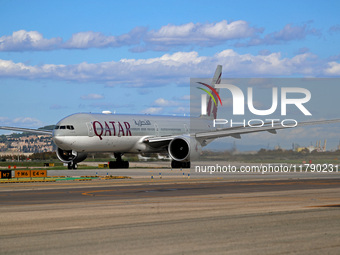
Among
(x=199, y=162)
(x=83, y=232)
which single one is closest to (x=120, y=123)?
(x=199, y=162)

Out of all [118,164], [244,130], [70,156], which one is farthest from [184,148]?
[70,156]

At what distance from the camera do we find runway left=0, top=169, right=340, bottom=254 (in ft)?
38.4

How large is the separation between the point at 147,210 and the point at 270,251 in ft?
25.2

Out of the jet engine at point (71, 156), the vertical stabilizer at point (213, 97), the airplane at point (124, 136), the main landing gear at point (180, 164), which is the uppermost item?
the vertical stabilizer at point (213, 97)

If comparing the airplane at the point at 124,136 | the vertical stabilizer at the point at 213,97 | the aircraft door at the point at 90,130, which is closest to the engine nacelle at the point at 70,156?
the airplane at the point at 124,136

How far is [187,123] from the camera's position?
63781 mm

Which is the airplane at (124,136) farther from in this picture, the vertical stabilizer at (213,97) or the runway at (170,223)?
the runway at (170,223)

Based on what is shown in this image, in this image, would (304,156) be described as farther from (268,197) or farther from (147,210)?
(147,210)

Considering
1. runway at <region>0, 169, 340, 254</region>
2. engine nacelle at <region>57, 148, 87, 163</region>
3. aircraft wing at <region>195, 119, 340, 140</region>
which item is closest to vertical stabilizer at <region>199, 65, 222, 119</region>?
aircraft wing at <region>195, 119, 340, 140</region>

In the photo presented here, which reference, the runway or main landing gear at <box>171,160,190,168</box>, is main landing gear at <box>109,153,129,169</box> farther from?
the runway

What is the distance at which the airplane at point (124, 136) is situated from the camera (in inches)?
1998

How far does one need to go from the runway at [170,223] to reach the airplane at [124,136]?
25465mm

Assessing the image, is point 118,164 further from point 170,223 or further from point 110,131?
point 170,223

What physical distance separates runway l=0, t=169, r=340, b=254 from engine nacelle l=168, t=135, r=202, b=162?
83.9 ft
